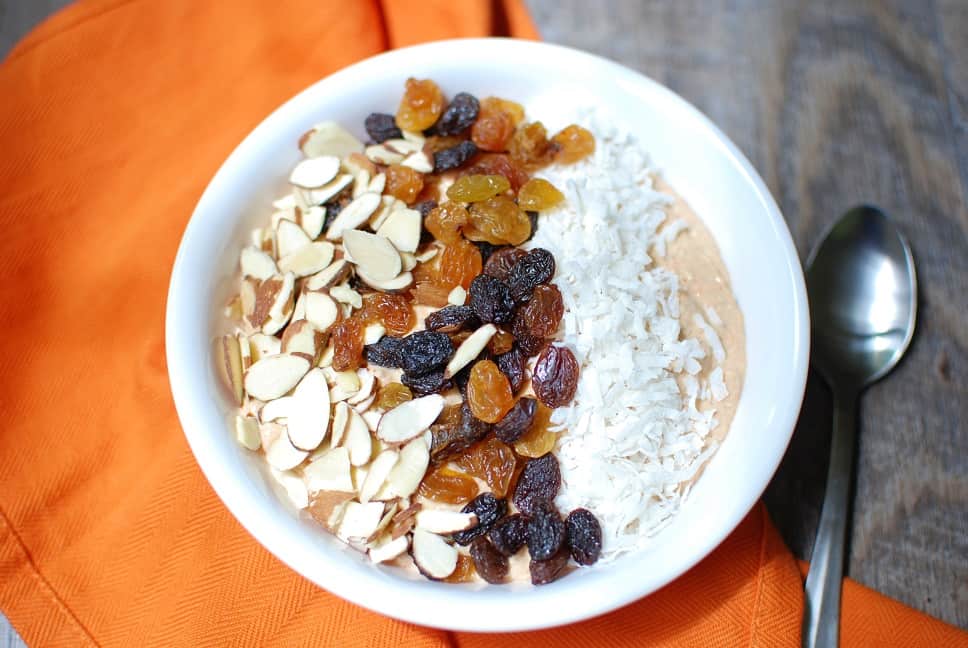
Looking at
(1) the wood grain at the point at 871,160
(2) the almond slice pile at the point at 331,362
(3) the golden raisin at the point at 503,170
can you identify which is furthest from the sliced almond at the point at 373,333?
(1) the wood grain at the point at 871,160

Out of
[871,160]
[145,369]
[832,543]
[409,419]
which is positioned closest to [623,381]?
[409,419]

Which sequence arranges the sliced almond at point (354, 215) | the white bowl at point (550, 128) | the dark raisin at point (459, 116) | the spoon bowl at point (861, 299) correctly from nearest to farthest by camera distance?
the white bowl at point (550, 128), the sliced almond at point (354, 215), the dark raisin at point (459, 116), the spoon bowl at point (861, 299)

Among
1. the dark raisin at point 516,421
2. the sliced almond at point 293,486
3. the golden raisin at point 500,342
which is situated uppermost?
the golden raisin at point 500,342

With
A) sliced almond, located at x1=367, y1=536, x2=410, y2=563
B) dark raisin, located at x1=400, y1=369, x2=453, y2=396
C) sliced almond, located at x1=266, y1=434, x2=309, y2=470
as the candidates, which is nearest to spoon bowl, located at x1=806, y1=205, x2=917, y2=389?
dark raisin, located at x1=400, y1=369, x2=453, y2=396

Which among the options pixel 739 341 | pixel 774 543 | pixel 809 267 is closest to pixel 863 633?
pixel 774 543

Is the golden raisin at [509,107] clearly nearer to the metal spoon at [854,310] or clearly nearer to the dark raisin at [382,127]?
the dark raisin at [382,127]

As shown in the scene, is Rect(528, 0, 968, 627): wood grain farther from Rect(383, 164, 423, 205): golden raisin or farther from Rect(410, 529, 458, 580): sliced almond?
Rect(383, 164, 423, 205): golden raisin

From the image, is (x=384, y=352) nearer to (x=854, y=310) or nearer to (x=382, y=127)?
(x=382, y=127)
